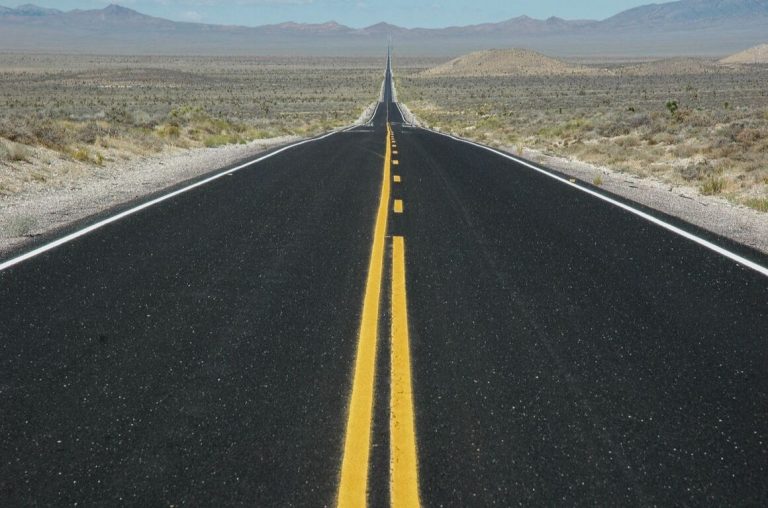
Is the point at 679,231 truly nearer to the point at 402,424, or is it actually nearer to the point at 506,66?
the point at 402,424

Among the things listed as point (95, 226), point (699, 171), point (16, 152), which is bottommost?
point (95, 226)

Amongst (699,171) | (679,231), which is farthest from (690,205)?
(699,171)

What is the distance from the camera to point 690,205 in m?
11.7

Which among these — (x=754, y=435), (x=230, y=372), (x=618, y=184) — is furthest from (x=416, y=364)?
(x=618, y=184)

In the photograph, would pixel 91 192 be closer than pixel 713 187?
Yes

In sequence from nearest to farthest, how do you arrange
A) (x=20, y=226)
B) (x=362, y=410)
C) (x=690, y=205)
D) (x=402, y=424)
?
(x=402, y=424) < (x=362, y=410) < (x=20, y=226) < (x=690, y=205)

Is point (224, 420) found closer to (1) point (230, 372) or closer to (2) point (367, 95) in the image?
(1) point (230, 372)

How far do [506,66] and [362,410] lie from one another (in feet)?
530

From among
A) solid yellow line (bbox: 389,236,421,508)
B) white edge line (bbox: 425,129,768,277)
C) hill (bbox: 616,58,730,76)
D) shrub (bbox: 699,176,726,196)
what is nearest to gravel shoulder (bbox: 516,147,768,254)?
shrub (bbox: 699,176,726,196)

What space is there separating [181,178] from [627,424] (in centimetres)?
1228

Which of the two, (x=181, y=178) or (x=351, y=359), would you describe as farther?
(x=181, y=178)

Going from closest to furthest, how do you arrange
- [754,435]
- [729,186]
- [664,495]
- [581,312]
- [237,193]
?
1. [664,495]
2. [754,435]
3. [581,312]
4. [237,193]
5. [729,186]

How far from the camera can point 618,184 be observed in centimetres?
1448

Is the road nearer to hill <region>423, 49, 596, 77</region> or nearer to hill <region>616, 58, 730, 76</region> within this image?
hill <region>616, 58, 730, 76</region>
